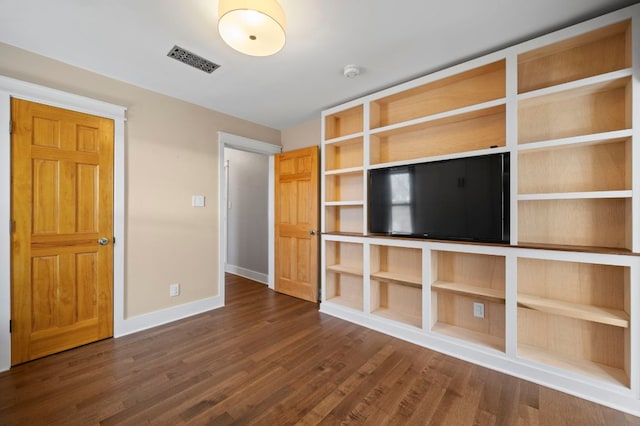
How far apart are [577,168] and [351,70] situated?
1.95 metres

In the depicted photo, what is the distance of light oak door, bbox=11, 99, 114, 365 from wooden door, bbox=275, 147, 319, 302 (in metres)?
2.05

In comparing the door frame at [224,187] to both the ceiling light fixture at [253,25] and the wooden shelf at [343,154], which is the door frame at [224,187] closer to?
the wooden shelf at [343,154]

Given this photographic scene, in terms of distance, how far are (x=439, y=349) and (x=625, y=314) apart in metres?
1.26

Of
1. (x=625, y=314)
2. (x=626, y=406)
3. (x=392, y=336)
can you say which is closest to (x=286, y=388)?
(x=392, y=336)

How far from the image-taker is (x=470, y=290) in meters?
2.29

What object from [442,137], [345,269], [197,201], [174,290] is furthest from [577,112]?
[174,290]

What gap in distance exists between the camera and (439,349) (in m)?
2.36

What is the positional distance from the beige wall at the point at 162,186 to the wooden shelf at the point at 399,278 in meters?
2.06

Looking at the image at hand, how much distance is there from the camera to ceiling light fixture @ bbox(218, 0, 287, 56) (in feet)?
Result: 4.62

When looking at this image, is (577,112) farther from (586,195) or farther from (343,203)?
(343,203)

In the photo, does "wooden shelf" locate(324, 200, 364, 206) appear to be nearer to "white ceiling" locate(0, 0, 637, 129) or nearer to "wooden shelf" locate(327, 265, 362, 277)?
"wooden shelf" locate(327, 265, 362, 277)

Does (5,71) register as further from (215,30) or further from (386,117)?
(386,117)

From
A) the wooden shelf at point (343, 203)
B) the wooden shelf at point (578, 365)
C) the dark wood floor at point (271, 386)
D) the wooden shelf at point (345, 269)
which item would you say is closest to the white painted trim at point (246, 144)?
the wooden shelf at point (343, 203)

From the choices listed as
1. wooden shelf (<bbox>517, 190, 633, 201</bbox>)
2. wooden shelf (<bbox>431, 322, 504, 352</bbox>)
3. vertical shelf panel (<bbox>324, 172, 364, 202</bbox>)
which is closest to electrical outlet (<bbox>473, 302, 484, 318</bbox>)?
wooden shelf (<bbox>431, 322, 504, 352</bbox>)
